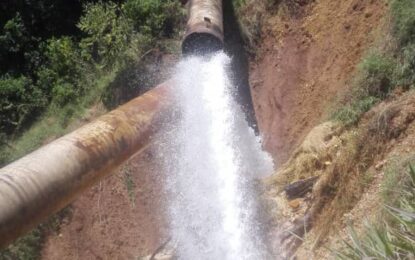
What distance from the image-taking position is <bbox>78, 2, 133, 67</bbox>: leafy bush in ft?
41.3

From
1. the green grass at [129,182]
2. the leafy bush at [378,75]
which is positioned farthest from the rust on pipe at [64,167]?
the leafy bush at [378,75]

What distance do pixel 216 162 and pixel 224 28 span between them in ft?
11.4

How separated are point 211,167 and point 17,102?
245 inches

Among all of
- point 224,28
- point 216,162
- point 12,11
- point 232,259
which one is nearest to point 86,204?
point 216,162

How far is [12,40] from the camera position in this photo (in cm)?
1469

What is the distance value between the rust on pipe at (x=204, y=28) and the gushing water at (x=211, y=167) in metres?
0.26

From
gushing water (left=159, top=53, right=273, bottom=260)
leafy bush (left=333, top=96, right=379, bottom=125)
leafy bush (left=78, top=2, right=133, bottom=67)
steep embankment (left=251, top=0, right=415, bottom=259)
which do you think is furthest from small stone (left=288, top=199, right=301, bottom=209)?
leafy bush (left=78, top=2, right=133, bottom=67)

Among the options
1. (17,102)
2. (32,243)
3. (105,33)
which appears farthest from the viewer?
(17,102)

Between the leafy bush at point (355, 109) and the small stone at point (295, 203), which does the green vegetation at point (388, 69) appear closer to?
the leafy bush at point (355, 109)

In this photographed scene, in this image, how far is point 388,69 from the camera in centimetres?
759

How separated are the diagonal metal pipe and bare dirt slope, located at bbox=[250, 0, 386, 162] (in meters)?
1.98

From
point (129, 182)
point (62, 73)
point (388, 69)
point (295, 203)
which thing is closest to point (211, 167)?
point (129, 182)

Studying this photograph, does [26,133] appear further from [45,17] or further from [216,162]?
[216,162]

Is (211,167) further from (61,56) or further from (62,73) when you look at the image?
(61,56)
